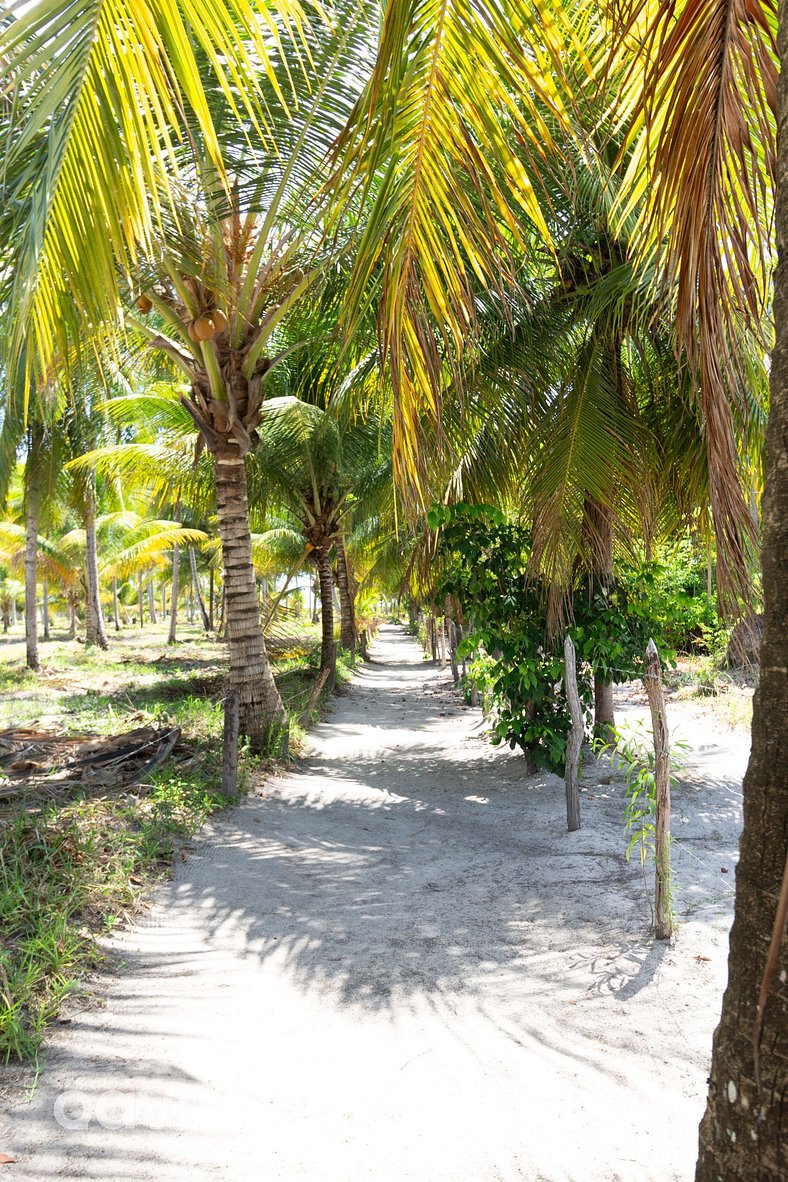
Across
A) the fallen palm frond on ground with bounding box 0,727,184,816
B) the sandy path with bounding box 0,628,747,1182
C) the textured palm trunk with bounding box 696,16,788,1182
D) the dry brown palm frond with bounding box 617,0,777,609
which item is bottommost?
the sandy path with bounding box 0,628,747,1182

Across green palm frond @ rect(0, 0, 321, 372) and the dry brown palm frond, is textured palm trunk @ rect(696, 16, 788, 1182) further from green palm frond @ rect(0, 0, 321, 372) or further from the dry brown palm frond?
green palm frond @ rect(0, 0, 321, 372)

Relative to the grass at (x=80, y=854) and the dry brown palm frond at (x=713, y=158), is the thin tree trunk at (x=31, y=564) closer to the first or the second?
the grass at (x=80, y=854)

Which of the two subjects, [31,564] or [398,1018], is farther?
[31,564]

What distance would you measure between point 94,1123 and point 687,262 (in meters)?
3.43

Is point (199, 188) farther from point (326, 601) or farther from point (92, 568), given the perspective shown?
point (92, 568)

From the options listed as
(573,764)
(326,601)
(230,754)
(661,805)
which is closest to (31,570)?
(326,601)

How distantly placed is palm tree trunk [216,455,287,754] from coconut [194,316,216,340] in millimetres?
1207

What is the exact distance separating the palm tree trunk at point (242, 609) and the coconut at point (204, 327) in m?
1.21

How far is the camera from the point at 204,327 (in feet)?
22.0

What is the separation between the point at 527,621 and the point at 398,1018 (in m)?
4.34

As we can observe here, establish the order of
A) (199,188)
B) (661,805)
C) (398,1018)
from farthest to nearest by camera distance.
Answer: (199,188) < (661,805) < (398,1018)

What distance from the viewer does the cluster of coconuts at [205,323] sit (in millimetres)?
6691

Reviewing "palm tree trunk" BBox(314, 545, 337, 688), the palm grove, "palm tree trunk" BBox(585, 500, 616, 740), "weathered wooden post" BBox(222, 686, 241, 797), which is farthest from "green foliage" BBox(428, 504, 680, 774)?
"palm tree trunk" BBox(314, 545, 337, 688)

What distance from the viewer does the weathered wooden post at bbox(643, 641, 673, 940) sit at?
3.86 metres
